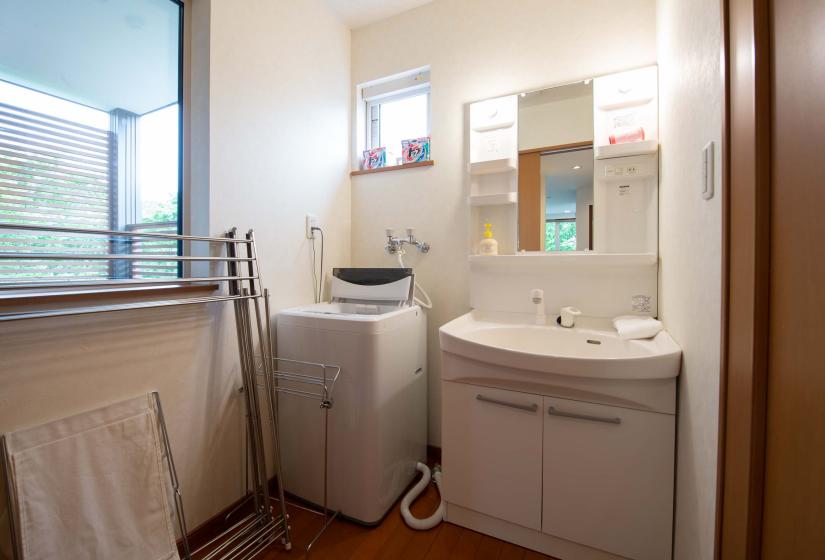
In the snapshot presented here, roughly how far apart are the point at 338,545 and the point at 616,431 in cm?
108

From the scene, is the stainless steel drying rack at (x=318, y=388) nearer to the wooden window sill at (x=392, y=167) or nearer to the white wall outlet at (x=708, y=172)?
the wooden window sill at (x=392, y=167)

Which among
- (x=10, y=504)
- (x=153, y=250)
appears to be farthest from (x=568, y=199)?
(x=10, y=504)

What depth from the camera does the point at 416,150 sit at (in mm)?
1976

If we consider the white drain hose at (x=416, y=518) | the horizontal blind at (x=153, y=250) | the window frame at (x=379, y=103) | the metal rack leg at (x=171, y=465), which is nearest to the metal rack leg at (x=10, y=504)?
the metal rack leg at (x=171, y=465)

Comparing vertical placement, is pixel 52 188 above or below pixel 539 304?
above

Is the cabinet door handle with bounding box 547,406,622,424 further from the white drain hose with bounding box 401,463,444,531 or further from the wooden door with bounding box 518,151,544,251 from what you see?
the wooden door with bounding box 518,151,544,251

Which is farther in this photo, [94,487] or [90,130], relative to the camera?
[90,130]

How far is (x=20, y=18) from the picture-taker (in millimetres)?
993

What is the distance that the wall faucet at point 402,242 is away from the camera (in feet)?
6.24

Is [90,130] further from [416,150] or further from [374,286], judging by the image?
[416,150]

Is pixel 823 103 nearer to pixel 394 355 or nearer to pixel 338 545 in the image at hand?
pixel 394 355

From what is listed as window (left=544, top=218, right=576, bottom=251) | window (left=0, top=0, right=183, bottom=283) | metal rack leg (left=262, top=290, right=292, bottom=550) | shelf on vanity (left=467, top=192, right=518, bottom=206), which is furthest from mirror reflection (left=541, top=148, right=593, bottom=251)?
window (left=0, top=0, right=183, bottom=283)

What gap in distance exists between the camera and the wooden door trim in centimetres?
54

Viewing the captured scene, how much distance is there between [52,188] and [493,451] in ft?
5.46
